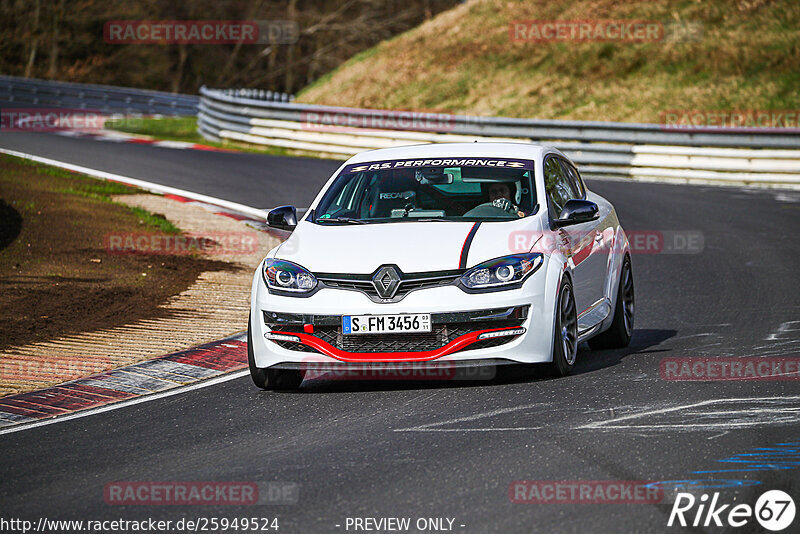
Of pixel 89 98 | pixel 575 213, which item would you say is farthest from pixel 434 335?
pixel 89 98

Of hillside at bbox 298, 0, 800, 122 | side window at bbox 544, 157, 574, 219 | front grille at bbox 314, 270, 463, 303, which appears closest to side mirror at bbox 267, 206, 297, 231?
front grille at bbox 314, 270, 463, 303

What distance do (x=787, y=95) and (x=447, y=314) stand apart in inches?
954

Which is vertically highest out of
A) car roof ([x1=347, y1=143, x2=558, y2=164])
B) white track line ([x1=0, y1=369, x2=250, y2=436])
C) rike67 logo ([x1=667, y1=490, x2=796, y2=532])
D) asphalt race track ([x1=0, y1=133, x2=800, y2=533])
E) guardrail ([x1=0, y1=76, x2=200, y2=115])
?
guardrail ([x1=0, y1=76, x2=200, y2=115])

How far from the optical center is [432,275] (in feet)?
26.0

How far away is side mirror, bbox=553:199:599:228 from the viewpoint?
8.77 meters

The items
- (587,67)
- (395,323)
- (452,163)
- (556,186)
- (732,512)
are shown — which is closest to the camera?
(732,512)

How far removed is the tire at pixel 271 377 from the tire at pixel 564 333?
69.3 inches

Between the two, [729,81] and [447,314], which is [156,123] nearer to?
[729,81]

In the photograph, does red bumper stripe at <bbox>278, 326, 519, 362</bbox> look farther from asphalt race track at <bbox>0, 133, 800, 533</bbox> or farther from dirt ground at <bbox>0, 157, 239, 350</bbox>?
dirt ground at <bbox>0, 157, 239, 350</bbox>

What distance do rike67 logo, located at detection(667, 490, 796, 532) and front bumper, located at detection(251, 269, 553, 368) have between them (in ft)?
8.39

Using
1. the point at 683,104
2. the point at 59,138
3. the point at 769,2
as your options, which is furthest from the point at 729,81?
the point at 59,138

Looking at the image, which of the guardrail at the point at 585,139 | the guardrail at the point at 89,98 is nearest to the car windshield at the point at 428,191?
the guardrail at the point at 585,139

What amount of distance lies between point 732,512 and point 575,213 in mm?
3786

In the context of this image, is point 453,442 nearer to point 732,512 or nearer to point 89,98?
point 732,512
